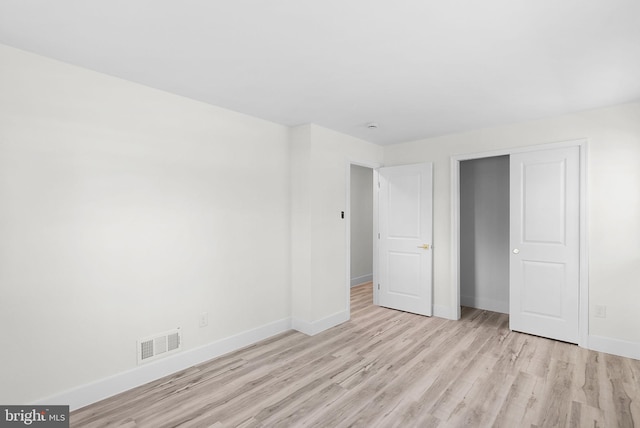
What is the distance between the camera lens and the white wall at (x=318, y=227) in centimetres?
385

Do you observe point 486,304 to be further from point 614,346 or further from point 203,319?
point 203,319

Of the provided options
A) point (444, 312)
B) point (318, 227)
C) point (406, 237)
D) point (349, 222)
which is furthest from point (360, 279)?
point (318, 227)

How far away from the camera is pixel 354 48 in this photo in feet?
6.99

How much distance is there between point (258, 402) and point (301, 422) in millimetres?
412

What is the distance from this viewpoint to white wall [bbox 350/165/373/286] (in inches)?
260

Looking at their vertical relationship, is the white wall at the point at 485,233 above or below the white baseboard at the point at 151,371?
above

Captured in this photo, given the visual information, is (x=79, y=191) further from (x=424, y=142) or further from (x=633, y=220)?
(x=633, y=220)

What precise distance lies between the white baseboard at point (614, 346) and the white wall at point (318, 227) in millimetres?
2644

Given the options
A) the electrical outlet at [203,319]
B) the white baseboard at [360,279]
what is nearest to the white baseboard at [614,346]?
the white baseboard at [360,279]

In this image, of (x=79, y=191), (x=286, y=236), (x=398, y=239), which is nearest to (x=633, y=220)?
(x=398, y=239)

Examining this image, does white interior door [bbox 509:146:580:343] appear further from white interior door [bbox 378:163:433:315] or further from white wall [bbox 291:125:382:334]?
white wall [bbox 291:125:382:334]

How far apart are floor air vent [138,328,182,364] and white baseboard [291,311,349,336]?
1.40 meters

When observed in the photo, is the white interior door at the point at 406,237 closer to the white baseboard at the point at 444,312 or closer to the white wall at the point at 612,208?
the white baseboard at the point at 444,312

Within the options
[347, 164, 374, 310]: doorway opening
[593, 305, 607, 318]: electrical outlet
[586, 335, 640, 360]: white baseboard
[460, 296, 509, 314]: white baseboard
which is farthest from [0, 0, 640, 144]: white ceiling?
[347, 164, 374, 310]: doorway opening
